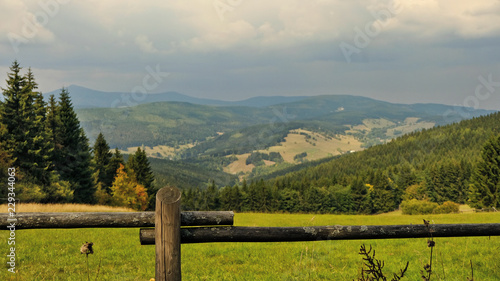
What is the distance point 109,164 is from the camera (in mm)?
66625

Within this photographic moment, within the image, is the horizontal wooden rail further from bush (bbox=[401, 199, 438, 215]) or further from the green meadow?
bush (bbox=[401, 199, 438, 215])

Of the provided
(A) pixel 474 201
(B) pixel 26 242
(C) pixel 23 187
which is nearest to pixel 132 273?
(B) pixel 26 242

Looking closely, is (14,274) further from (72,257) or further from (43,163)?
(43,163)

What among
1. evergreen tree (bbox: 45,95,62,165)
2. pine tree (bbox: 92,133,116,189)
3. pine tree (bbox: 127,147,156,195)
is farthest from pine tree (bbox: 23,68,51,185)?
pine tree (bbox: 127,147,156,195)

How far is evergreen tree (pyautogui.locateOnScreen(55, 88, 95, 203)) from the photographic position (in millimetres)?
48875

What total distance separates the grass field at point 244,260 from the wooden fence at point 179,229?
1.57 metres

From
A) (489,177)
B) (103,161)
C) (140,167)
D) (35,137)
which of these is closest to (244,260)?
(35,137)

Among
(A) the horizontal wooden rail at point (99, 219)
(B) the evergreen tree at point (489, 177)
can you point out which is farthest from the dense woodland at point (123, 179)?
(A) the horizontal wooden rail at point (99, 219)

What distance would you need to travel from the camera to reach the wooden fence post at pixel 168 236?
457cm

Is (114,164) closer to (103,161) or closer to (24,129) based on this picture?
(103,161)

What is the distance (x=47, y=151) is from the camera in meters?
43.1

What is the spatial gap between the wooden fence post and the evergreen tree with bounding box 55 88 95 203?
5023 centimetres

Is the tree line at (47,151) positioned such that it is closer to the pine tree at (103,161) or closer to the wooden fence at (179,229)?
the pine tree at (103,161)

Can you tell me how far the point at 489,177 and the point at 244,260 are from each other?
9585 centimetres
